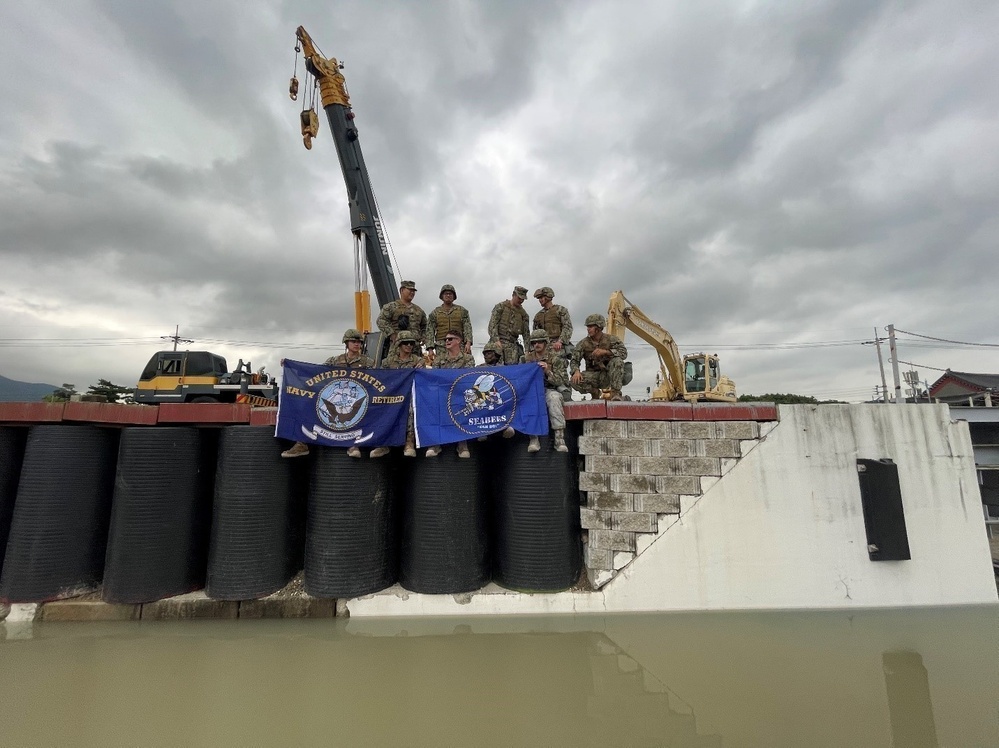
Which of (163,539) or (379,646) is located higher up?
(163,539)

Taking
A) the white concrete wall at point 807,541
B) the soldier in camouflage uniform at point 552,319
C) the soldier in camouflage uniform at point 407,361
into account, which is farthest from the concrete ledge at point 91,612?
the soldier in camouflage uniform at point 552,319

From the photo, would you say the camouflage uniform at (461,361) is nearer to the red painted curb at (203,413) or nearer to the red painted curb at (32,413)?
the red painted curb at (203,413)

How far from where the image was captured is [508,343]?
269 inches

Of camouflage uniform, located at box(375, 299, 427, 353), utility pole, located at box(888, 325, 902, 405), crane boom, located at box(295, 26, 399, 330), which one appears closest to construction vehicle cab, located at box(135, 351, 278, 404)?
crane boom, located at box(295, 26, 399, 330)

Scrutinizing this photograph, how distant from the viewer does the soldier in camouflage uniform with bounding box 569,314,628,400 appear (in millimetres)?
6344

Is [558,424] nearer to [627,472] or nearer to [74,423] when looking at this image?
→ [627,472]

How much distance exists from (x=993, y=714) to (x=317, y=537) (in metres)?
5.40

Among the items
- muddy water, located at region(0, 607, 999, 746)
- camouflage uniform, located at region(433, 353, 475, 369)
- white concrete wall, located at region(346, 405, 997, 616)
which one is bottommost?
muddy water, located at region(0, 607, 999, 746)

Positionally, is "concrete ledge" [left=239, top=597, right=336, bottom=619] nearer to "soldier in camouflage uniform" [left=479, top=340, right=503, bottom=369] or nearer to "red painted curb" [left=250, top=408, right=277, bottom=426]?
"red painted curb" [left=250, top=408, right=277, bottom=426]

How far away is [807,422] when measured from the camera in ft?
15.8

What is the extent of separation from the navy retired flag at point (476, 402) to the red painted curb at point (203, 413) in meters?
1.99

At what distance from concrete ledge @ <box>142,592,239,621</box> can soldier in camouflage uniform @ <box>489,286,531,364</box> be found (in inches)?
184

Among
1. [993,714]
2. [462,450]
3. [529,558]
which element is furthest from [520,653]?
[993,714]

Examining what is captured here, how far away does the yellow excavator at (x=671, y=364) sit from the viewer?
9594 mm
